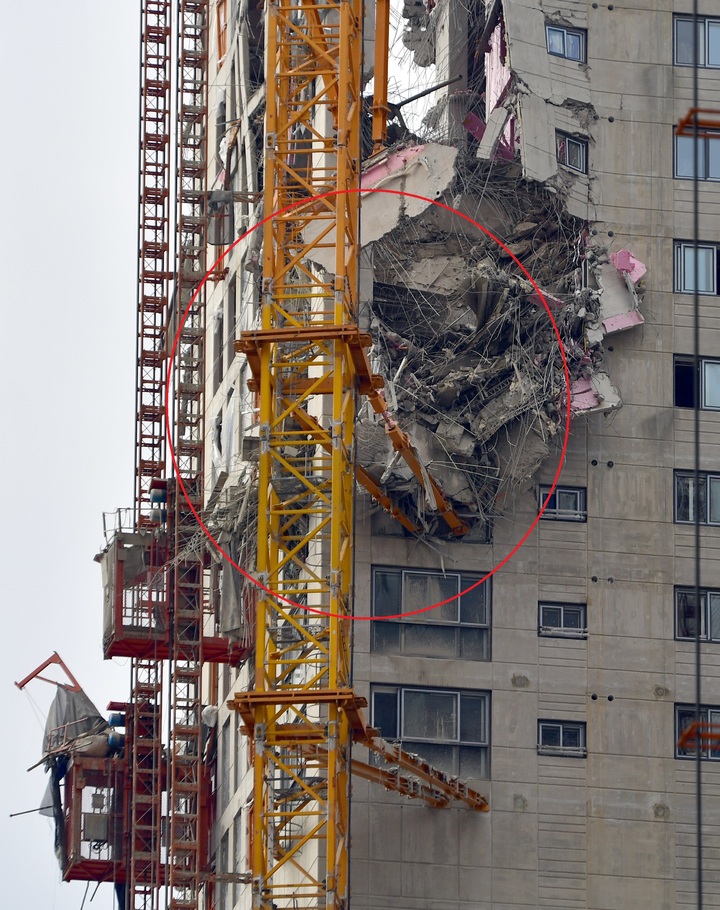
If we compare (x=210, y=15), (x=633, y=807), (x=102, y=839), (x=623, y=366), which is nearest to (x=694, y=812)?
(x=633, y=807)

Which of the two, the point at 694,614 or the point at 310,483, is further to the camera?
the point at 694,614

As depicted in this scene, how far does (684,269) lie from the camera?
7950cm

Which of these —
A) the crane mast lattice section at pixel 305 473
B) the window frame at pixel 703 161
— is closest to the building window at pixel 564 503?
the crane mast lattice section at pixel 305 473

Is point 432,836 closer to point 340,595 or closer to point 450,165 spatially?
point 340,595

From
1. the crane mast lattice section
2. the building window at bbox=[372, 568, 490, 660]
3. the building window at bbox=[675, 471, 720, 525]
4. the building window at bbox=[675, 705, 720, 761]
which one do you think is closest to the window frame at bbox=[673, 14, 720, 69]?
the crane mast lattice section

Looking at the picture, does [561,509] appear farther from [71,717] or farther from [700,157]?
[71,717]

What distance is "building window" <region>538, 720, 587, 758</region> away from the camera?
74.4 meters

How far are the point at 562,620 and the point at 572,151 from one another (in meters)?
14.7

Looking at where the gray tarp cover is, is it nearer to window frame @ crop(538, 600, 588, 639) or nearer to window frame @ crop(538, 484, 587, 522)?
window frame @ crop(538, 600, 588, 639)

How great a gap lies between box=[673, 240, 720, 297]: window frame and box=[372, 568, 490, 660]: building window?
1145cm

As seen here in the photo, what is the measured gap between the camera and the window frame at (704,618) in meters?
76.1

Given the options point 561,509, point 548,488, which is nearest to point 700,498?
point 561,509

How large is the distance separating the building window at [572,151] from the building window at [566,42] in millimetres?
2718

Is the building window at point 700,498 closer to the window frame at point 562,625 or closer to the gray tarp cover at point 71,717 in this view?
the window frame at point 562,625
